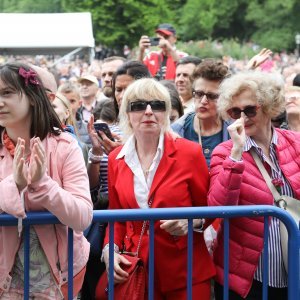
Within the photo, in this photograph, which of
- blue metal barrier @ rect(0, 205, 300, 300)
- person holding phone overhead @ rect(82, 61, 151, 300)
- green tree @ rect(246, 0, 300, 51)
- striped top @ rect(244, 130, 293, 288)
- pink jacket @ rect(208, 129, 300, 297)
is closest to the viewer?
blue metal barrier @ rect(0, 205, 300, 300)

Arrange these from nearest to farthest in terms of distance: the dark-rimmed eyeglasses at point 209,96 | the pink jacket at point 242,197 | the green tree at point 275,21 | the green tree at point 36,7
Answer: the pink jacket at point 242,197
the dark-rimmed eyeglasses at point 209,96
the green tree at point 275,21
the green tree at point 36,7

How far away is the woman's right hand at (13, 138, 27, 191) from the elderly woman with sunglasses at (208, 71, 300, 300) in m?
1.06

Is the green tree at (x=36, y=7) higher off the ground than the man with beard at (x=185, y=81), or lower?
lower

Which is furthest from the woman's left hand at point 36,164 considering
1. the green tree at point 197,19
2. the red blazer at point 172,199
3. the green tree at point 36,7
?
the green tree at point 36,7

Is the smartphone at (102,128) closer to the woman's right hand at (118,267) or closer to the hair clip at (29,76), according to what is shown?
the woman's right hand at (118,267)

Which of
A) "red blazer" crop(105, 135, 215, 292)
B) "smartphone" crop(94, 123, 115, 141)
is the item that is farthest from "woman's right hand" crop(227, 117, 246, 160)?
"smartphone" crop(94, 123, 115, 141)

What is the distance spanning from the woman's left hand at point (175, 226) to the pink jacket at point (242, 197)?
179 millimetres

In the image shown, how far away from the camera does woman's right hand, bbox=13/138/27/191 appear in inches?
122

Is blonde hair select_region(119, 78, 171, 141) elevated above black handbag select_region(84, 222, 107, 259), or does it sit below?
above

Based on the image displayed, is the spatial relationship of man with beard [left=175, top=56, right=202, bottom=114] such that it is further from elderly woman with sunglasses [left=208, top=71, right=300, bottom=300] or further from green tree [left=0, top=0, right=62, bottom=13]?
green tree [left=0, top=0, right=62, bottom=13]

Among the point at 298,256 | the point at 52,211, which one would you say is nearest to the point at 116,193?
the point at 52,211

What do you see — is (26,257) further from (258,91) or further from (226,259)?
(258,91)

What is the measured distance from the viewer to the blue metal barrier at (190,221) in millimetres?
3340

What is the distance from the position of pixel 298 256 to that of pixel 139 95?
1260 mm
